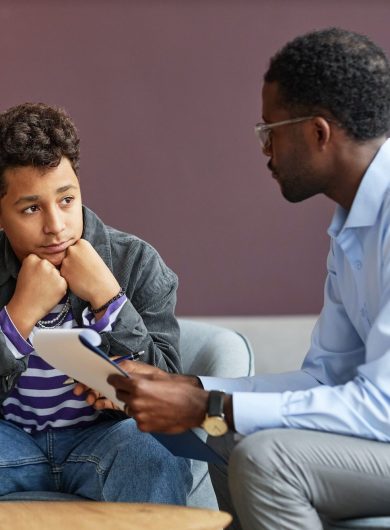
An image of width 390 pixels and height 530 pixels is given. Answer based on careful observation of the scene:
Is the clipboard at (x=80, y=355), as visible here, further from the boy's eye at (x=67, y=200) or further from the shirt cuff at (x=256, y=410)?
the boy's eye at (x=67, y=200)

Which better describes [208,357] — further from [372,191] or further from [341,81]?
[341,81]

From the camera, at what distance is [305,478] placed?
6.08 feet

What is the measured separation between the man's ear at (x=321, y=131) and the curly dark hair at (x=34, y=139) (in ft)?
1.99

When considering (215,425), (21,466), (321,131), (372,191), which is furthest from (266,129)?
(21,466)

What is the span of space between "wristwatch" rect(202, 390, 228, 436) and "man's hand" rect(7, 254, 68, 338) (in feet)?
1.77

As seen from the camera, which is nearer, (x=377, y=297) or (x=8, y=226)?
(x=377, y=297)

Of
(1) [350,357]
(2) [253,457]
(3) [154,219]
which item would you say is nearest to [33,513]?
(2) [253,457]

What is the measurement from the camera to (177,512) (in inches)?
73.4

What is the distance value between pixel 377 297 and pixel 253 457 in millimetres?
436

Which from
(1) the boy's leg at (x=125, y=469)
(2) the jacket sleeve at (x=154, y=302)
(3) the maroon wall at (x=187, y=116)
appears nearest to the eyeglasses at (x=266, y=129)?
(2) the jacket sleeve at (x=154, y=302)

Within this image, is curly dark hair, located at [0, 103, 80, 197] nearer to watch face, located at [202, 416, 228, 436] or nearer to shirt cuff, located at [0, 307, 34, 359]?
shirt cuff, located at [0, 307, 34, 359]

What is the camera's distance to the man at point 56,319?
2.23 m

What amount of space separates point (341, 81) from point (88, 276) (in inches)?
28.6

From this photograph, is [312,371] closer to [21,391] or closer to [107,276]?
[107,276]
